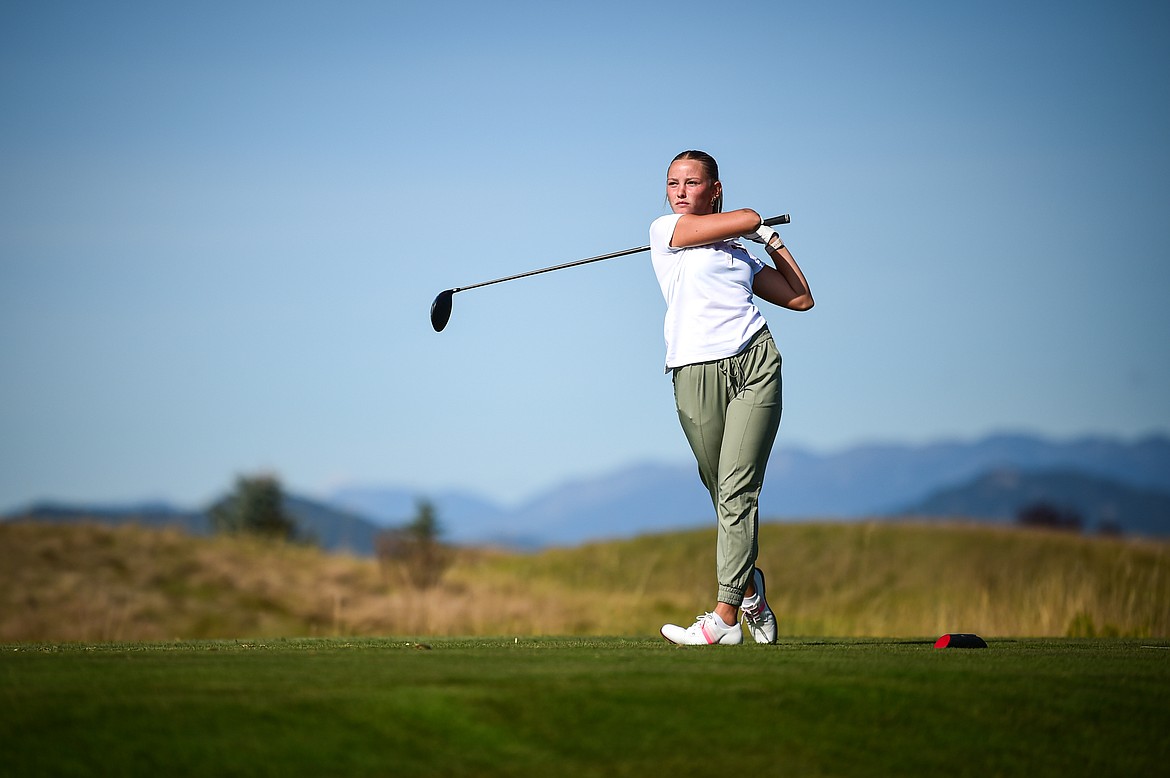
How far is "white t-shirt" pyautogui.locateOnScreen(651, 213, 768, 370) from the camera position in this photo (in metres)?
6.61

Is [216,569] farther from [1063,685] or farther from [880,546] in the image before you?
[1063,685]

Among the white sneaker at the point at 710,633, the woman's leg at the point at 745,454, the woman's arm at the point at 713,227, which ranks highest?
the woman's arm at the point at 713,227

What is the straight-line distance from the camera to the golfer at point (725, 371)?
6.56 meters

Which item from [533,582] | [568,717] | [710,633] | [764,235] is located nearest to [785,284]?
[764,235]

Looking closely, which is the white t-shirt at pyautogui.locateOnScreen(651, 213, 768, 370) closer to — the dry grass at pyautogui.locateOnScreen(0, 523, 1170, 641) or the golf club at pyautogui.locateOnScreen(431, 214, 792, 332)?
the golf club at pyautogui.locateOnScreen(431, 214, 792, 332)

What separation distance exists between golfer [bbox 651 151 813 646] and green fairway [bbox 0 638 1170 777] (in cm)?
117

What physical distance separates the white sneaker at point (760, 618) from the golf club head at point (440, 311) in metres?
2.42

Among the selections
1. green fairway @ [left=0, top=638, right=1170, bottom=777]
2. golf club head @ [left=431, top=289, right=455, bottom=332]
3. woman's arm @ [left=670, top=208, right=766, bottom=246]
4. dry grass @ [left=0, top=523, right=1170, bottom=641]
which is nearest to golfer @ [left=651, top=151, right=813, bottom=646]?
woman's arm @ [left=670, top=208, right=766, bottom=246]

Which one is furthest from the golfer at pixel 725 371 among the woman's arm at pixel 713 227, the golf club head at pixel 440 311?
the golf club head at pixel 440 311

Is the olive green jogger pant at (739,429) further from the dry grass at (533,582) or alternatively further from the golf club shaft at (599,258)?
the dry grass at (533,582)

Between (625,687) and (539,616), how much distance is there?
1696 centimetres

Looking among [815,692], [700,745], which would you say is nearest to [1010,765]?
[815,692]

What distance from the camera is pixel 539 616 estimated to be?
843 inches

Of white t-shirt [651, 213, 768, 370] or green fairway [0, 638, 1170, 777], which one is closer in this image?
green fairway [0, 638, 1170, 777]
